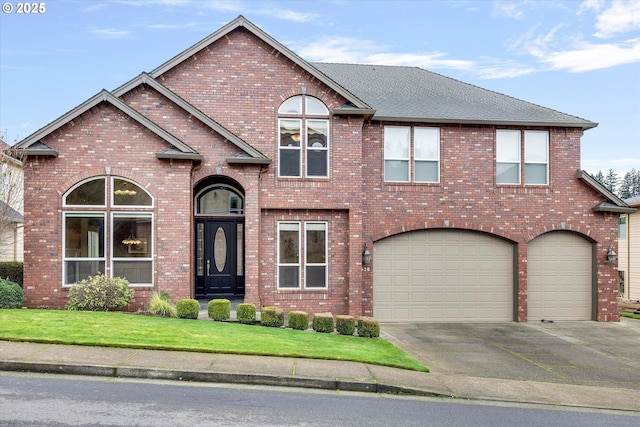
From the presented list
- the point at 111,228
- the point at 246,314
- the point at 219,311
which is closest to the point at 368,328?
the point at 246,314

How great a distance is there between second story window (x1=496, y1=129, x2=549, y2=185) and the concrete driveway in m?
4.75

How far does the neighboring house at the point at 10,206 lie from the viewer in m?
15.4

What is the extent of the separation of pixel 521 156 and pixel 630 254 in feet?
43.7

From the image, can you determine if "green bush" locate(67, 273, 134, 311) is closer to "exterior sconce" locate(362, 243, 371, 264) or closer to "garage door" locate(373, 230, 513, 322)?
"exterior sconce" locate(362, 243, 371, 264)

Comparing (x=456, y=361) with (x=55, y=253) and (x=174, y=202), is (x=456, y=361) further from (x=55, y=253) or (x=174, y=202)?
(x=55, y=253)

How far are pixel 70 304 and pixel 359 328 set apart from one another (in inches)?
291

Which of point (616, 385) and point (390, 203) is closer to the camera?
point (616, 385)

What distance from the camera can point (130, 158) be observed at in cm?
1387

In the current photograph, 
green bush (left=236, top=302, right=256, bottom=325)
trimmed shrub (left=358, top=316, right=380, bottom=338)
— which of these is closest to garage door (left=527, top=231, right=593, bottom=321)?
trimmed shrub (left=358, top=316, right=380, bottom=338)

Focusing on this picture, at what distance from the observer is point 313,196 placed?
15.4 meters

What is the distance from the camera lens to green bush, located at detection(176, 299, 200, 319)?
13031 millimetres

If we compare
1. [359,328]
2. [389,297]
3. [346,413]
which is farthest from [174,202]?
[346,413]

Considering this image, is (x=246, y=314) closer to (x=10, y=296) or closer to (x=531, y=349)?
(x=10, y=296)

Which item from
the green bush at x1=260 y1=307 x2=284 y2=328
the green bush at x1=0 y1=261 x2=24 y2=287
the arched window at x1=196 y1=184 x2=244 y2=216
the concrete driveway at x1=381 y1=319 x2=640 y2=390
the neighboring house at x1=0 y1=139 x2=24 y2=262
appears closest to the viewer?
the concrete driveway at x1=381 y1=319 x2=640 y2=390
